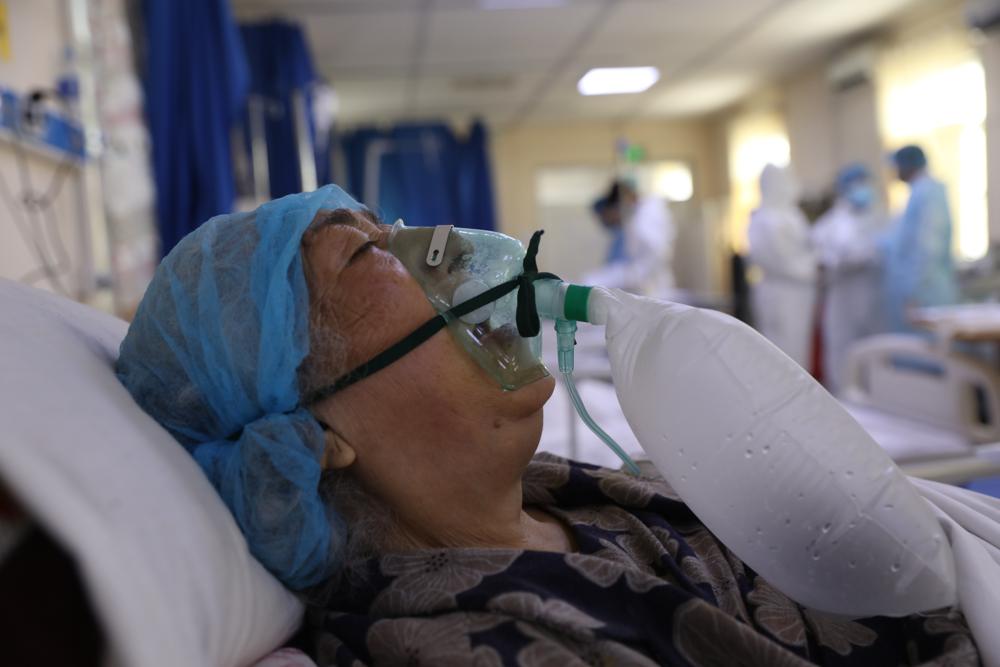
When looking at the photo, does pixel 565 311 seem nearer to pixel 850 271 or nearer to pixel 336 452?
pixel 336 452

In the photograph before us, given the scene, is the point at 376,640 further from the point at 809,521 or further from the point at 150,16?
the point at 150,16

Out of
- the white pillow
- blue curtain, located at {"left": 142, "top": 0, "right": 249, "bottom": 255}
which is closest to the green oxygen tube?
the white pillow

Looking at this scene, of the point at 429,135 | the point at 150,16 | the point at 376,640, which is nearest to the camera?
the point at 376,640

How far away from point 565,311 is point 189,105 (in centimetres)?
221

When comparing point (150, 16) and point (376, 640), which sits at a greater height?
point (150, 16)

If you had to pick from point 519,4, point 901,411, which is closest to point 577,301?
point 901,411

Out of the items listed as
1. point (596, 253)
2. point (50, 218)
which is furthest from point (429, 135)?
point (50, 218)

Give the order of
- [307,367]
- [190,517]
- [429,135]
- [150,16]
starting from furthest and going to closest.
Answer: [429,135] → [150,16] → [307,367] → [190,517]

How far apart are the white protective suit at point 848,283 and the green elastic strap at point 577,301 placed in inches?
189

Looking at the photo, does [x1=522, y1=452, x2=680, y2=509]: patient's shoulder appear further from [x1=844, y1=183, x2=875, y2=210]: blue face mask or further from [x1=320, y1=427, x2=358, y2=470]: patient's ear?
[x1=844, y1=183, x2=875, y2=210]: blue face mask

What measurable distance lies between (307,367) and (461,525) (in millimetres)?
243

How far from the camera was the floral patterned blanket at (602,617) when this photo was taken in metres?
0.72

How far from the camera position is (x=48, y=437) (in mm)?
519

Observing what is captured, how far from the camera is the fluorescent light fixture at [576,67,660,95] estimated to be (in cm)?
639
